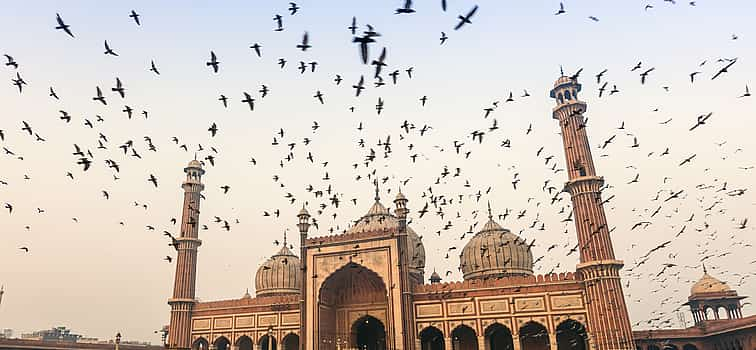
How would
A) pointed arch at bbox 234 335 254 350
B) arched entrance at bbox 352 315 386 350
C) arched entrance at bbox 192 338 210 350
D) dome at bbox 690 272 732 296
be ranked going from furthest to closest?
1. dome at bbox 690 272 732 296
2. arched entrance at bbox 192 338 210 350
3. pointed arch at bbox 234 335 254 350
4. arched entrance at bbox 352 315 386 350

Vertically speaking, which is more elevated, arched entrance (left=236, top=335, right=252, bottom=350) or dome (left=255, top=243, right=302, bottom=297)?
dome (left=255, top=243, right=302, bottom=297)

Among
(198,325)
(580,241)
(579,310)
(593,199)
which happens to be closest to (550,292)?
(579,310)

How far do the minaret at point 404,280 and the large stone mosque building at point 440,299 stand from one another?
6 cm

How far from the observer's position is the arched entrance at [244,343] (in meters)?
35.2

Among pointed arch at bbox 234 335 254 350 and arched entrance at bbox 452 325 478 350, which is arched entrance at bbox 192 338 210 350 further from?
arched entrance at bbox 452 325 478 350

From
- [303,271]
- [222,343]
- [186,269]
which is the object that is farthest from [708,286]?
[186,269]

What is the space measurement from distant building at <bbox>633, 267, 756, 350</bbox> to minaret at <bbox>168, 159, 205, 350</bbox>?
31.6m

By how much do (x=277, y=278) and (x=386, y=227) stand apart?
34.9 feet

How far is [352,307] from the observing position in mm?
34688

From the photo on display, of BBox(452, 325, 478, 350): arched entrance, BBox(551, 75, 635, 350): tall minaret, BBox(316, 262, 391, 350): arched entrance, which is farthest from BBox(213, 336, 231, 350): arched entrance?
BBox(551, 75, 635, 350): tall minaret

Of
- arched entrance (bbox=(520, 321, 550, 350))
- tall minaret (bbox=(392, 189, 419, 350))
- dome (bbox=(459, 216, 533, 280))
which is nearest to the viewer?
tall minaret (bbox=(392, 189, 419, 350))

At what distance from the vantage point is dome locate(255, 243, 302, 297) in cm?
4097

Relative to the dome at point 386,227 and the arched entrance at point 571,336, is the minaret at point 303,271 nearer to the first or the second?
the dome at point 386,227

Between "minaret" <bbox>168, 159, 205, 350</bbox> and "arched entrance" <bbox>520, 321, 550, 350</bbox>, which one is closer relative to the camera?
"arched entrance" <bbox>520, 321, 550, 350</bbox>
